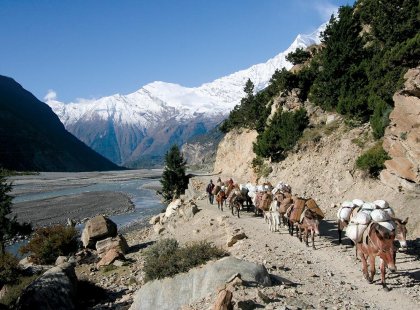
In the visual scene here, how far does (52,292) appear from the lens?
15195mm

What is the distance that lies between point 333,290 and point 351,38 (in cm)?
2791

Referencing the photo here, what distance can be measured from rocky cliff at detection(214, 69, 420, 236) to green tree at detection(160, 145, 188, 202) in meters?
20.8

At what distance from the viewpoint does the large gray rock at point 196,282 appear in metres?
11.2

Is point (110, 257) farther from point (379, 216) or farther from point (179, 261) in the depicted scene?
point (379, 216)

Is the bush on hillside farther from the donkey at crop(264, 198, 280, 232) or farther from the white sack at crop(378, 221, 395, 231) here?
the white sack at crop(378, 221, 395, 231)

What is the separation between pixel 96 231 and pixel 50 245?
356 centimetres

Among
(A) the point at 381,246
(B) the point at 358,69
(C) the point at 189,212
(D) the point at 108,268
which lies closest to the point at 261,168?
(C) the point at 189,212

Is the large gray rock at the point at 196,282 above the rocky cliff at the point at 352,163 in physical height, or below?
below

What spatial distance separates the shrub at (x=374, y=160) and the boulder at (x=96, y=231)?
58.1ft

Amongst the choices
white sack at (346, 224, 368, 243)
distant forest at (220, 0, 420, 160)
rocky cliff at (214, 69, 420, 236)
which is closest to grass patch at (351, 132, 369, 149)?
rocky cliff at (214, 69, 420, 236)

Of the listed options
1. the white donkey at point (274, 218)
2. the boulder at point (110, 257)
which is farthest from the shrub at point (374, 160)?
the boulder at point (110, 257)

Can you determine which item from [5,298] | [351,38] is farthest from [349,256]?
[351,38]

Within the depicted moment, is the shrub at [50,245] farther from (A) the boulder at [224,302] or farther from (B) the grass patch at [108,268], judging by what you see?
(A) the boulder at [224,302]

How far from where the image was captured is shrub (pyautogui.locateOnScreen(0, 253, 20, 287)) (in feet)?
62.6
